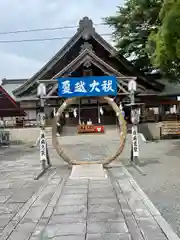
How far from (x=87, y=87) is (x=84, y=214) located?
6.89 m

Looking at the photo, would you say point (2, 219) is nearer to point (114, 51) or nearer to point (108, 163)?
point (108, 163)

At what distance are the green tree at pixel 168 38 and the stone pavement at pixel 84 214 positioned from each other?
581cm

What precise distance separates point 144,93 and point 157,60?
1337 cm

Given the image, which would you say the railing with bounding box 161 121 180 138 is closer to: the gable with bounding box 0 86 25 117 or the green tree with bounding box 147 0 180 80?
the green tree with bounding box 147 0 180 80

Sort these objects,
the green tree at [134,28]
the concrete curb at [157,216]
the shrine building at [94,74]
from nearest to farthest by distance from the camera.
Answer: the concrete curb at [157,216] < the green tree at [134,28] < the shrine building at [94,74]

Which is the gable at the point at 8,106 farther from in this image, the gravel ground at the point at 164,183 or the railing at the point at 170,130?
the gravel ground at the point at 164,183

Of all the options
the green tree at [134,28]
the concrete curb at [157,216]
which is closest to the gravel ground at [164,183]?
the concrete curb at [157,216]

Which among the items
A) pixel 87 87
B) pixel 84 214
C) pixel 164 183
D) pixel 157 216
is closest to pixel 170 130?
pixel 87 87

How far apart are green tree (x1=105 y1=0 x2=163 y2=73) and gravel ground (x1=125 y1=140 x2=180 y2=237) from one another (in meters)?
9.18

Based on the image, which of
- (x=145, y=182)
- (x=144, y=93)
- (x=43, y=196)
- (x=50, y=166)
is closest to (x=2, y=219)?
(x=43, y=196)

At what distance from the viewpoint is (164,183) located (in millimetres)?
8547

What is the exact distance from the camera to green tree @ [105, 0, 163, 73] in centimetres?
1941

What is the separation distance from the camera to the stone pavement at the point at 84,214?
479 centimetres

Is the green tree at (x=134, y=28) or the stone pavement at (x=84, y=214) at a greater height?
the green tree at (x=134, y=28)
